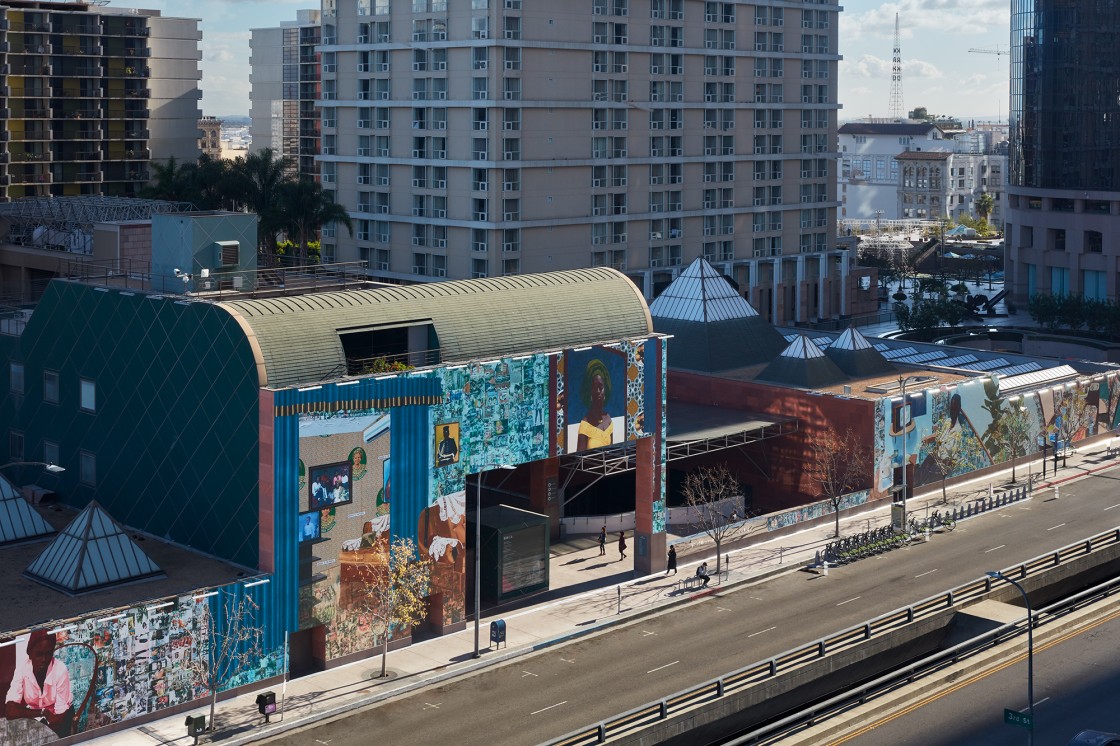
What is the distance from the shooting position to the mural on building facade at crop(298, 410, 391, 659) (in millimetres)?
60688

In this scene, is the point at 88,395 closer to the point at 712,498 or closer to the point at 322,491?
the point at 322,491

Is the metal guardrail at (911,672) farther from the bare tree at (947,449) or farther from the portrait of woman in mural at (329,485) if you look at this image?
the bare tree at (947,449)

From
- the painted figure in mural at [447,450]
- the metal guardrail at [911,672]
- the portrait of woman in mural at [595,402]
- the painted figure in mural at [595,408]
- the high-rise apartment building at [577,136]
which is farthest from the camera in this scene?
the high-rise apartment building at [577,136]

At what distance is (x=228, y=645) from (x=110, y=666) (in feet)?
15.6

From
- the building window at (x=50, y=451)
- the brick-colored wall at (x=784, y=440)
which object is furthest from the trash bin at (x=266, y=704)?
the brick-colored wall at (x=784, y=440)

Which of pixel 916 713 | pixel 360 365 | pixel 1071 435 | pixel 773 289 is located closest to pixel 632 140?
pixel 773 289

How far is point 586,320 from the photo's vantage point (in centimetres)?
7275

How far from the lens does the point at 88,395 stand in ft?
223

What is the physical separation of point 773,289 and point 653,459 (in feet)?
257

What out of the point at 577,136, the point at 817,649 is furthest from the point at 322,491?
the point at 577,136

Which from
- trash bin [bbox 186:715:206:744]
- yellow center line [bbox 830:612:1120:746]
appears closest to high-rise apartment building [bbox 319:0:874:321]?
yellow center line [bbox 830:612:1120:746]

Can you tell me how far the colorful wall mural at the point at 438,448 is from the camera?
6106cm

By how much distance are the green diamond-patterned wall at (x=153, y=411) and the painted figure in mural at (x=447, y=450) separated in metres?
8.82

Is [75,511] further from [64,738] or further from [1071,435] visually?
[1071,435]
